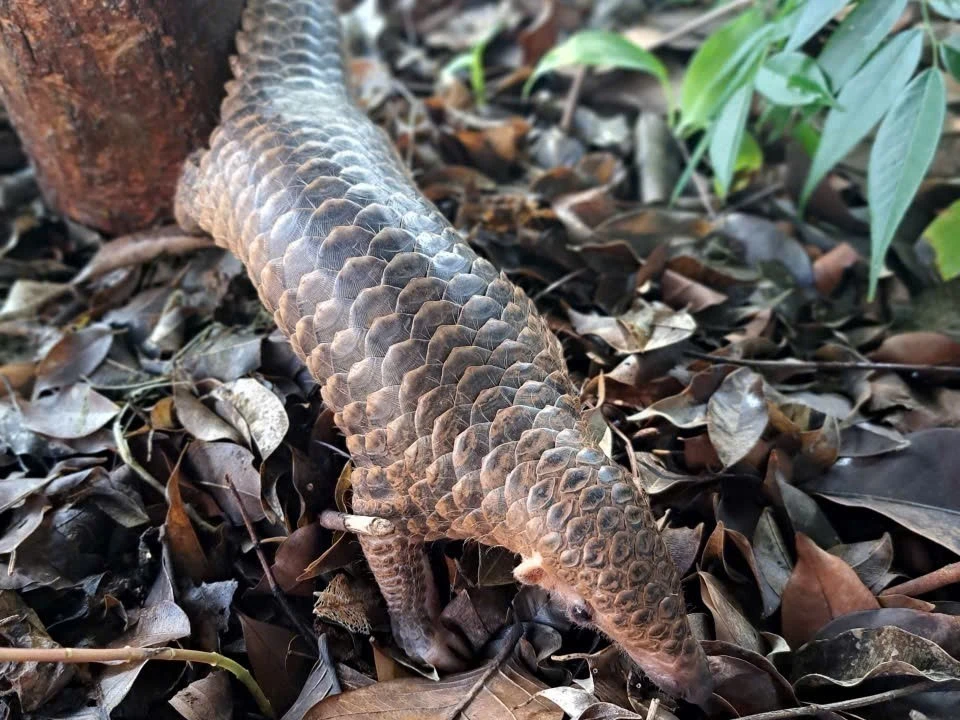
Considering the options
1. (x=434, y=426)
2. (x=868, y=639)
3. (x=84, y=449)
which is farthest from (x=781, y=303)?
(x=84, y=449)

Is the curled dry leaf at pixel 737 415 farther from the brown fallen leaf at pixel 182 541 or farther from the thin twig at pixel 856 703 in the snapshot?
the brown fallen leaf at pixel 182 541

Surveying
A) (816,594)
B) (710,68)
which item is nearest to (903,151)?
(710,68)

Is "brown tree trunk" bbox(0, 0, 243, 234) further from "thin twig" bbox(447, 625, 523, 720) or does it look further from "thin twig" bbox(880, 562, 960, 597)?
"thin twig" bbox(880, 562, 960, 597)

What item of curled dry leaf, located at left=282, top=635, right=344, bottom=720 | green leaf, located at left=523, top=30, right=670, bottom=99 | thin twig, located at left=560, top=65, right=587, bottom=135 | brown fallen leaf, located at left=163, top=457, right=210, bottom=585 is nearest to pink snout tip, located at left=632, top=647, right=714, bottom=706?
curled dry leaf, located at left=282, top=635, right=344, bottom=720

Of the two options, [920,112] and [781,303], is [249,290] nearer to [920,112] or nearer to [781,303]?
[781,303]

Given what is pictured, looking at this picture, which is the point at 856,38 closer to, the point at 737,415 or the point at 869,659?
the point at 737,415
